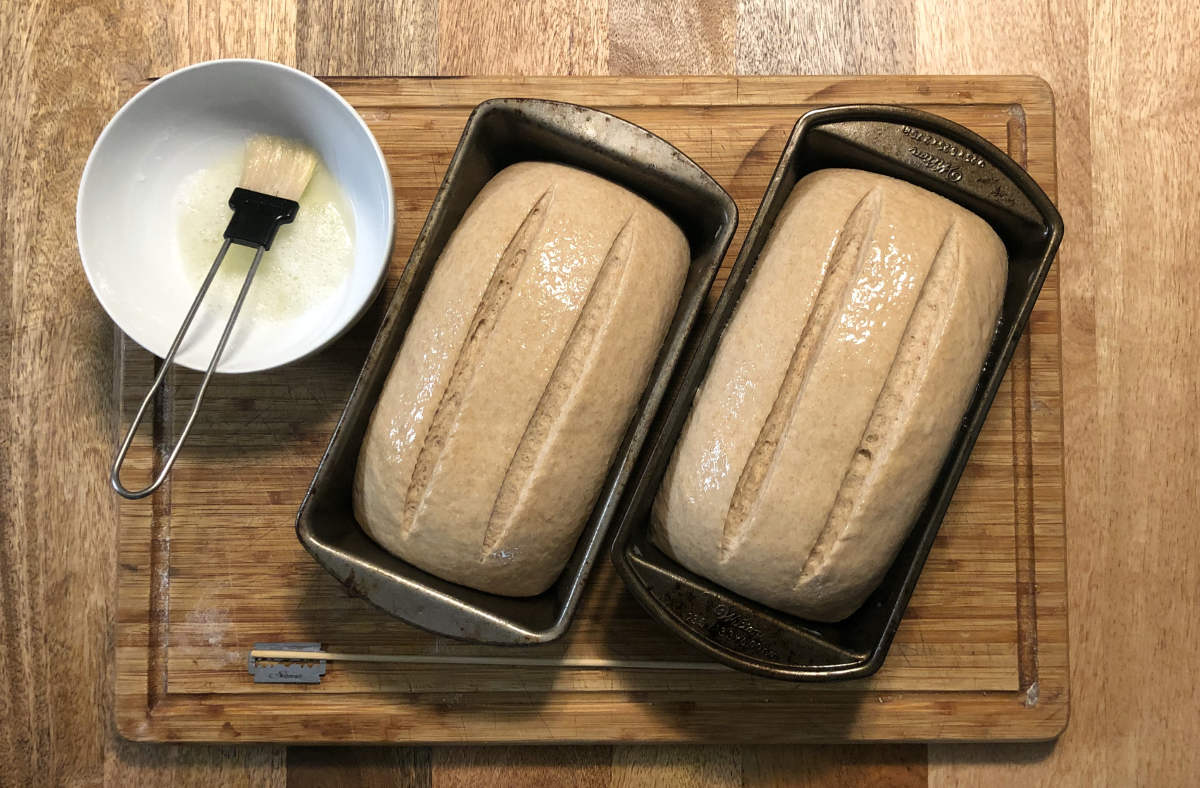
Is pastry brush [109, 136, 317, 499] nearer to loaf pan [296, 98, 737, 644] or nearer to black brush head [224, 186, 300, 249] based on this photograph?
black brush head [224, 186, 300, 249]

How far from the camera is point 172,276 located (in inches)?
45.4

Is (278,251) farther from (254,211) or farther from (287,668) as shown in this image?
(287,668)

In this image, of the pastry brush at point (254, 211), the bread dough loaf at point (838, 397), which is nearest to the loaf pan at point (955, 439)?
the bread dough loaf at point (838, 397)

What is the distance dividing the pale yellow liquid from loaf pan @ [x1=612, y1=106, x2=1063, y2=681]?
1.75 ft

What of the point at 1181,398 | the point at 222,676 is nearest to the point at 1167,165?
the point at 1181,398

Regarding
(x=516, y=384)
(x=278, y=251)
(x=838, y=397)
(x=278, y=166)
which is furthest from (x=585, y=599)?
(x=278, y=166)

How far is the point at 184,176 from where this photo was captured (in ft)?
3.84

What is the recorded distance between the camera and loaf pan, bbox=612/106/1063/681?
3.35 feet

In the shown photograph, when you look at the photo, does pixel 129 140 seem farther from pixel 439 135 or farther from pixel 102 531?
pixel 102 531

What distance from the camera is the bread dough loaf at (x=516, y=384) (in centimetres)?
101

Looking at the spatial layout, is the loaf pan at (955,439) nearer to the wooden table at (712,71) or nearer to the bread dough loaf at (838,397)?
the bread dough loaf at (838,397)

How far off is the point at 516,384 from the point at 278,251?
1.38ft

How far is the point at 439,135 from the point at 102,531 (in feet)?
2.66

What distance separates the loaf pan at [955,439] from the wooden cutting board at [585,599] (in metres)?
0.15
